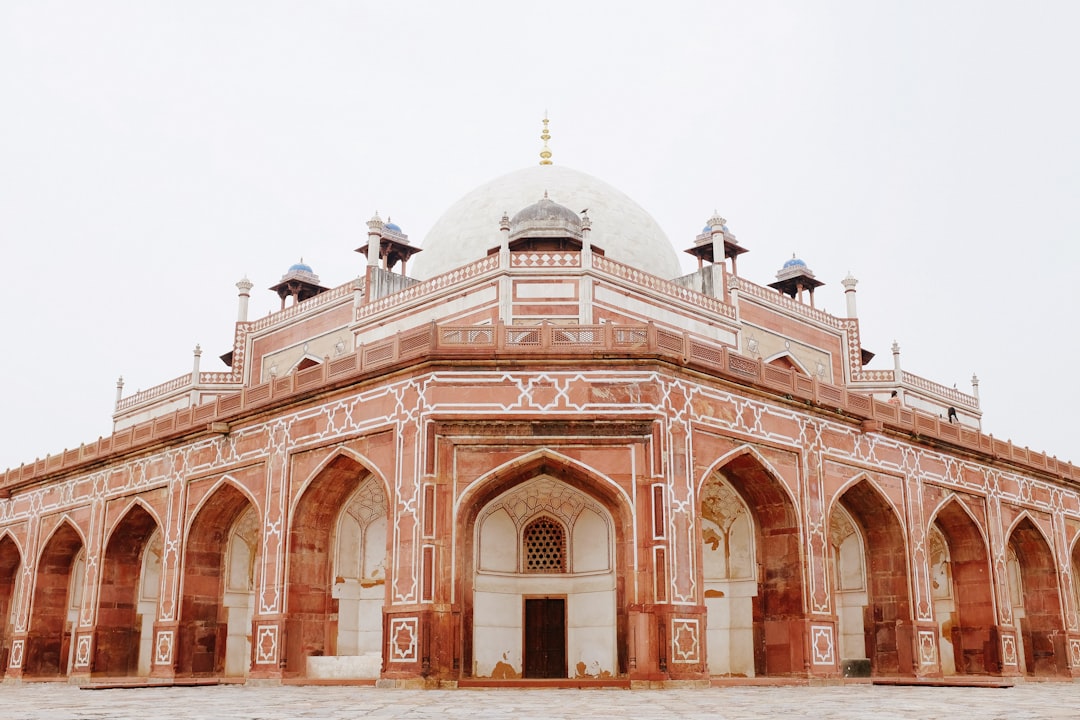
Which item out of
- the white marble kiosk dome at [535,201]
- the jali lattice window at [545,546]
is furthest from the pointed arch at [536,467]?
the white marble kiosk dome at [535,201]

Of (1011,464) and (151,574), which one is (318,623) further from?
(1011,464)

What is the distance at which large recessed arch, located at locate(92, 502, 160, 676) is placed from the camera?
892 inches

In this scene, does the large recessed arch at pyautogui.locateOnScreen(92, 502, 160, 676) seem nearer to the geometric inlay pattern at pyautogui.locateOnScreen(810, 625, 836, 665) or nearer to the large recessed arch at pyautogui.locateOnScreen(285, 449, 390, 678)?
the large recessed arch at pyautogui.locateOnScreen(285, 449, 390, 678)

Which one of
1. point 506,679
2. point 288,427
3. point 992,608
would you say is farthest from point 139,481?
point 992,608

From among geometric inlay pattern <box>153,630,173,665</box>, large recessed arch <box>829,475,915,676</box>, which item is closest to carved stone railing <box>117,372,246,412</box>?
geometric inlay pattern <box>153,630,173,665</box>

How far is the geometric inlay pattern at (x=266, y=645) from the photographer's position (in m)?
17.9

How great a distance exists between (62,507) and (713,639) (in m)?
15.9

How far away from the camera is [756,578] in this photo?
60.9 ft

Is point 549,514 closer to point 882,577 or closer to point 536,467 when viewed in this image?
point 536,467

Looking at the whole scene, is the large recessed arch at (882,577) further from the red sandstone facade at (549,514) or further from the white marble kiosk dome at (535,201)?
the white marble kiosk dome at (535,201)

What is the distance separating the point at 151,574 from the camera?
23656mm

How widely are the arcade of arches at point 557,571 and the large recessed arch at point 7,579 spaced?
342cm

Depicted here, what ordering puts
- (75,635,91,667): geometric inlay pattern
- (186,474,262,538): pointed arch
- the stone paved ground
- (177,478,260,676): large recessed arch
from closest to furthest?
1. the stone paved ground
2. (186,474,262,538): pointed arch
3. (177,478,260,676): large recessed arch
4. (75,635,91,667): geometric inlay pattern

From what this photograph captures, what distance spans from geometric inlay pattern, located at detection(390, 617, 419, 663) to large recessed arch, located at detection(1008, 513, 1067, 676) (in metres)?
15.0
